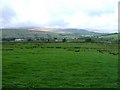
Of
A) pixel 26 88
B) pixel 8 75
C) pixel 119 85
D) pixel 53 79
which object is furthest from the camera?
pixel 8 75

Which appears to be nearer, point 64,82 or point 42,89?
point 42,89

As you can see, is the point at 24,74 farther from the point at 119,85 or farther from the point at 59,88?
the point at 119,85

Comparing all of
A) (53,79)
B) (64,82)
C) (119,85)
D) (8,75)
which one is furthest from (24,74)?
(119,85)

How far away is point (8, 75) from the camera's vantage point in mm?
30922

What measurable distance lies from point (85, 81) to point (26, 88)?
6.98 metres

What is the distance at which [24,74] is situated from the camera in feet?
104

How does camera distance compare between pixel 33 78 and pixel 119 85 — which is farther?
pixel 33 78

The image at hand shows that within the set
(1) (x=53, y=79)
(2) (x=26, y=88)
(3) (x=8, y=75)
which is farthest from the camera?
(3) (x=8, y=75)

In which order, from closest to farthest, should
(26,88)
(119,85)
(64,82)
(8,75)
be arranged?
(26,88)
(119,85)
(64,82)
(8,75)

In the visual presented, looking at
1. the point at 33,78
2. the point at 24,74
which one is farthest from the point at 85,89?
the point at 24,74

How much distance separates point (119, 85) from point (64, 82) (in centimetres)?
496

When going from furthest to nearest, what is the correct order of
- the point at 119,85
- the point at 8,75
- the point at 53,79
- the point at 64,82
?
1. the point at 8,75
2. the point at 53,79
3. the point at 64,82
4. the point at 119,85

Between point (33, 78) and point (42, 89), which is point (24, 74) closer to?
point (33, 78)

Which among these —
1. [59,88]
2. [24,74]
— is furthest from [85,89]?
[24,74]
